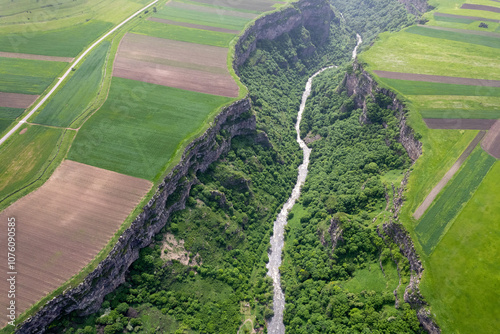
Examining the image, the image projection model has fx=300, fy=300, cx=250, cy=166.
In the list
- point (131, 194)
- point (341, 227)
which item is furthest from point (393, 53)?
point (131, 194)

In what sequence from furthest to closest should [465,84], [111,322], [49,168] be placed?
[465,84]
[49,168]
[111,322]

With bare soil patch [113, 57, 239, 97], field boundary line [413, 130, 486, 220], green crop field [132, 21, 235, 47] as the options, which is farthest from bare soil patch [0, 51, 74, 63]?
field boundary line [413, 130, 486, 220]

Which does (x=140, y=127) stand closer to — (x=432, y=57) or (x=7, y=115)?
(x=7, y=115)

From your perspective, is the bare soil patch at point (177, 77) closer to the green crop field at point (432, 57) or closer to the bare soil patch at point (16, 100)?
the bare soil patch at point (16, 100)

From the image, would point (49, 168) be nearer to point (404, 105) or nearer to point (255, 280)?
point (255, 280)

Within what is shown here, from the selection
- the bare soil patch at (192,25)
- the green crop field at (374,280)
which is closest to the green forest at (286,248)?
the green crop field at (374,280)

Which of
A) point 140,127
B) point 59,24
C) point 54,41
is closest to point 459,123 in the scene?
point 140,127
